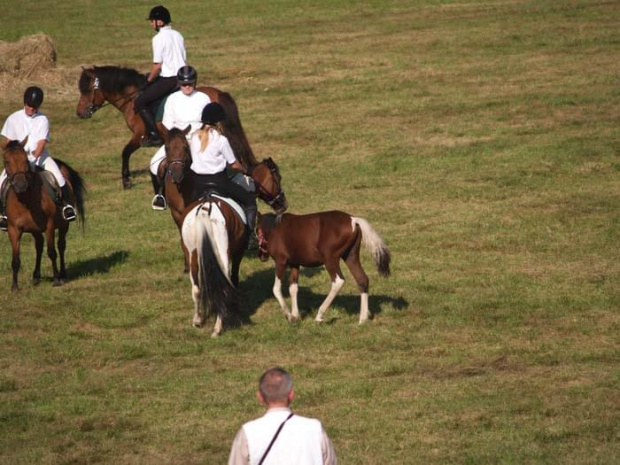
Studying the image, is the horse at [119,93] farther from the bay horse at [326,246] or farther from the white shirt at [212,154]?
the bay horse at [326,246]

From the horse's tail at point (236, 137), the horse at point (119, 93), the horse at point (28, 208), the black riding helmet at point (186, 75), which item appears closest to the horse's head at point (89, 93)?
the horse at point (119, 93)

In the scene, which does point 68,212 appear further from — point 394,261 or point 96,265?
point 394,261

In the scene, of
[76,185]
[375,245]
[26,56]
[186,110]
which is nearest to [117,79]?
[76,185]

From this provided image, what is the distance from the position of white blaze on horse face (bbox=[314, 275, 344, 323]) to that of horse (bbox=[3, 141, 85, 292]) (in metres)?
5.21

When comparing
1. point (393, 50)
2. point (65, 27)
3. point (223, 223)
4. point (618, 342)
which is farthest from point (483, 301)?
point (65, 27)

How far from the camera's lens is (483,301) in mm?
18125

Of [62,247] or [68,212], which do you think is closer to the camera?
[68,212]

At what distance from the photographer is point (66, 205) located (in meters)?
19.7

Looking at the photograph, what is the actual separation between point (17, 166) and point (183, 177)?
3.12 m

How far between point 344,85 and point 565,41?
25.8 feet

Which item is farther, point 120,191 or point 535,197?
point 120,191

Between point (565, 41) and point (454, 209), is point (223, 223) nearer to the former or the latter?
point (454, 209)

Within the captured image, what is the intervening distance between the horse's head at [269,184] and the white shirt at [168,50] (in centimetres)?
700

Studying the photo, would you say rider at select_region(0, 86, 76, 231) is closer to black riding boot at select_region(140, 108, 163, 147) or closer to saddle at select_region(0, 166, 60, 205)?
saddle at select_region(0, 166, 60, 205)
